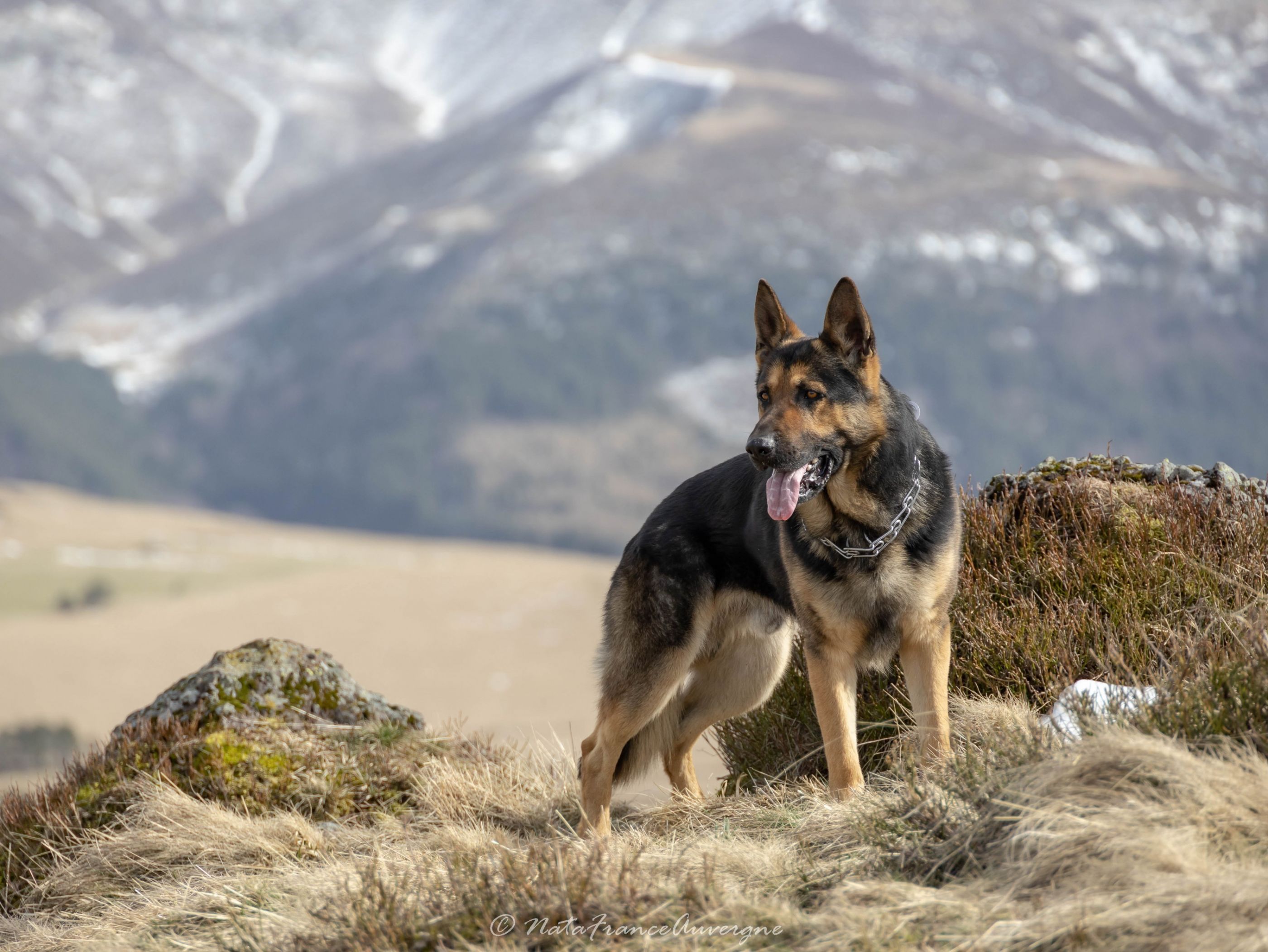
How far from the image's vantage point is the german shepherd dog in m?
5.52

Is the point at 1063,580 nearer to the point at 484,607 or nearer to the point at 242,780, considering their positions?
the point at 242,780

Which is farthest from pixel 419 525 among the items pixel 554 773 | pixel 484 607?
pixel 554 773

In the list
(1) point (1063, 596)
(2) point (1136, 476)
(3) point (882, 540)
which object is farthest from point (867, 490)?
(2) point (1136, 476)

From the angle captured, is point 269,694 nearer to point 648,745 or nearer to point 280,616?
point 648,745

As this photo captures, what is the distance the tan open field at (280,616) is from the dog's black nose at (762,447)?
6493cm

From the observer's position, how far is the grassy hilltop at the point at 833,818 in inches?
161

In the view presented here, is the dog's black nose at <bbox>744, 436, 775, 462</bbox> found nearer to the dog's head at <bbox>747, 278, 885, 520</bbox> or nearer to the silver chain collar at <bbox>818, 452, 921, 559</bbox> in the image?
the dog's head at <bbox>747, 278, 885, 520</bbox>

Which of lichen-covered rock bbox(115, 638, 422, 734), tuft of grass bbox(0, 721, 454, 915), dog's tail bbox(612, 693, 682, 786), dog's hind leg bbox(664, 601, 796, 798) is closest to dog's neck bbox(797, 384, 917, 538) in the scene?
dog's hind leg bbox(664, 601, 796, 798)

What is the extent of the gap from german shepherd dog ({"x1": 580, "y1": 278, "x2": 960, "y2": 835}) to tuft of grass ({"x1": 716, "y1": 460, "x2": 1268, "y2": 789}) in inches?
27.7

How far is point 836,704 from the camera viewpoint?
570 cm

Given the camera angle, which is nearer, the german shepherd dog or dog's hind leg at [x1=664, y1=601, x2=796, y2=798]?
the german shepherd dog

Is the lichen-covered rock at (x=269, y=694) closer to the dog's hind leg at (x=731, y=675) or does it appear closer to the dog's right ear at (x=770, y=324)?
the dog's hind leg at (x=731, y=675)

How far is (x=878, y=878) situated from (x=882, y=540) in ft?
5.28

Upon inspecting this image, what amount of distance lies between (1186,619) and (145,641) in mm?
108530
